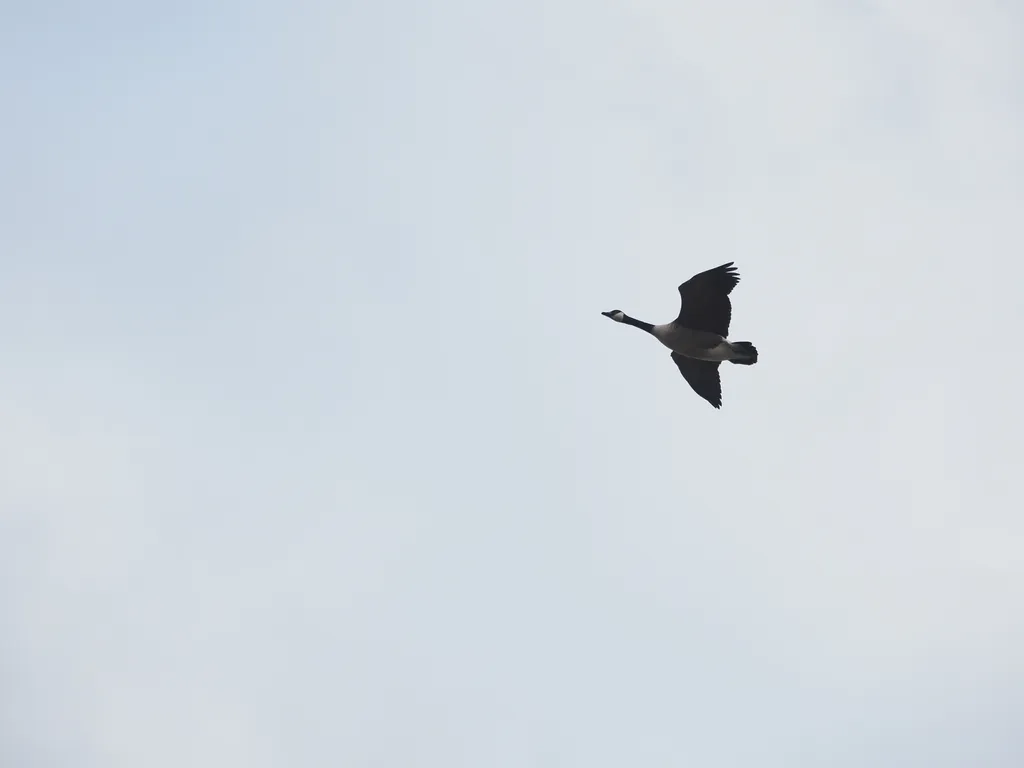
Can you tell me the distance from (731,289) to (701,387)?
4145mm

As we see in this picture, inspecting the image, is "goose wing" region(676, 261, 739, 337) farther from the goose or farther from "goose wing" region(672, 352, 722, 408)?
"goose wing" region(672, 352, 722, 408)

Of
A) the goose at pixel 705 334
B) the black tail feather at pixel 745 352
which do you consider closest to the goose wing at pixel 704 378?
the goose at pixel 705 334

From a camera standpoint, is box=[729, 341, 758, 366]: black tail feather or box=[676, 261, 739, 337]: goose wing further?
box=[729, 341, 758, 366]: black tail feather

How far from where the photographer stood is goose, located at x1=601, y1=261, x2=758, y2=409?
2889 cm

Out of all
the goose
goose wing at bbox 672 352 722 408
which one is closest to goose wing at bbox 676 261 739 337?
the goose

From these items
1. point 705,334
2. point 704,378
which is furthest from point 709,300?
point 704,378

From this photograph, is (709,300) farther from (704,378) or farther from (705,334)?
(704,378)

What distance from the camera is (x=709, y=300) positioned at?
96.1 feet

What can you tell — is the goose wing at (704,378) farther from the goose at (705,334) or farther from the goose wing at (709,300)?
the goose wing at (709,300)

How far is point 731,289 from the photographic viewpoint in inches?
1138

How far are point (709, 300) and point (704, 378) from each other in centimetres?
353

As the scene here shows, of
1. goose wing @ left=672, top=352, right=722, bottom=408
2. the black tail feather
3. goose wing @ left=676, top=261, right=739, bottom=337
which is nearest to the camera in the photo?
goose wing @ left=676, top=261, right=739, bottom=337

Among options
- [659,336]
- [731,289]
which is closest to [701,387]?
[659,336]

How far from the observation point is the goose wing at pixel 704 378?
32156mm
